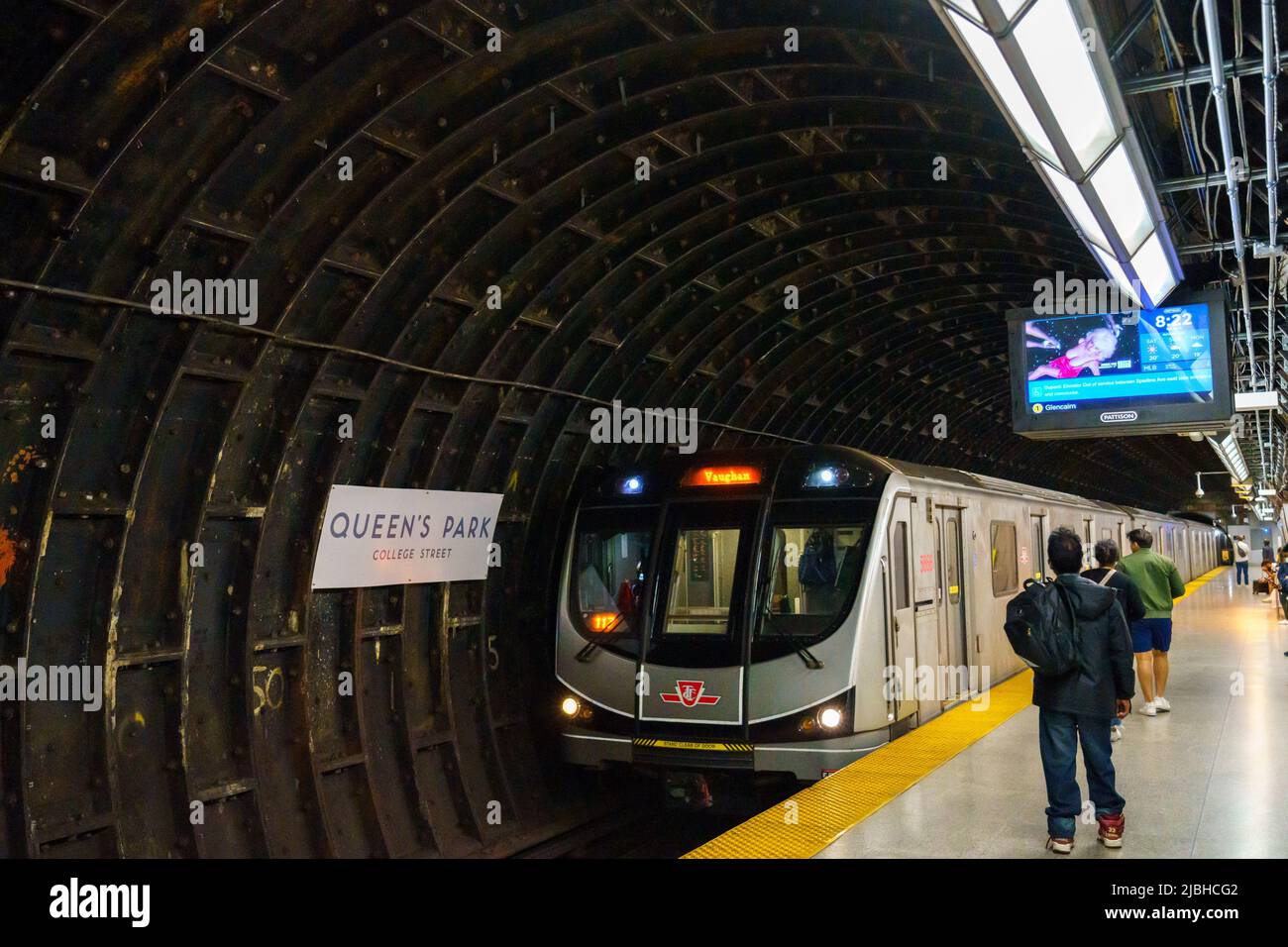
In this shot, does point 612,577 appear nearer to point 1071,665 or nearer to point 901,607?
point 901,607

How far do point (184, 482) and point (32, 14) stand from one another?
3.01 metres

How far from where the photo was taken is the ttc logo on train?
28.8 feet

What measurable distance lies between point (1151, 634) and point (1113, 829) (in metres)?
4.41

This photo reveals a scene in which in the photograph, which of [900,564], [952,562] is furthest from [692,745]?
[952,562]

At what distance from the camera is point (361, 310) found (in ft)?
27.3

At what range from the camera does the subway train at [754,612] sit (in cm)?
855

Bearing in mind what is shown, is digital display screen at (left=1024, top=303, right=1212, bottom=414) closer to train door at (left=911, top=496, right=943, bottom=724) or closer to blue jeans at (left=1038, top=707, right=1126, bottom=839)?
train door at (left=911, top=496, right=943, bottom=724)

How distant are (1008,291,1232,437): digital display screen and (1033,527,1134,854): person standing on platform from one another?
662 cm

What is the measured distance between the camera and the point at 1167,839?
19.2 feet

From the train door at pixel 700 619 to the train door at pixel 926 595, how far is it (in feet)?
4.91

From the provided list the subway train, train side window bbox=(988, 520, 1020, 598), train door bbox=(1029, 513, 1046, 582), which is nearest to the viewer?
the subway train

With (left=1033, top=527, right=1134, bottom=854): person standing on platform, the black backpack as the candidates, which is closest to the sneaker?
(left=1033, top=527, right=1134, bottom=854): person standing on platform

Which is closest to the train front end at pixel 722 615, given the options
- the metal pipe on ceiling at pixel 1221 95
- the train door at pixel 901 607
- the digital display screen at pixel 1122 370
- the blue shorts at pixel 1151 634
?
the train door at pixel 901 607

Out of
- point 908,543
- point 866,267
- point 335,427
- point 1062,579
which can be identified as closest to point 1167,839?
point 1062,579
